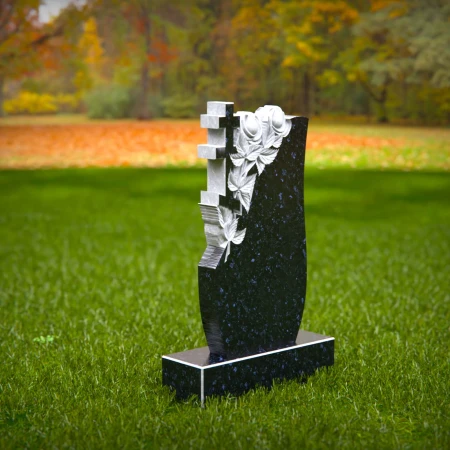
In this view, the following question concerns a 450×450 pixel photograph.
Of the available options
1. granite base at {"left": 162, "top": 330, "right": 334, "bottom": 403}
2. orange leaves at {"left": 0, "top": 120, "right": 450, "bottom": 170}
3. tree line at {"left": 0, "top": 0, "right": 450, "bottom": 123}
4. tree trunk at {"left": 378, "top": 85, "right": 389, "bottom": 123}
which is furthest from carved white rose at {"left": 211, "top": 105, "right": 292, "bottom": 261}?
orange leaves at {"left": 0, "top": 120, "right": 450, "bottom": 170}

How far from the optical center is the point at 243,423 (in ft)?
13.2

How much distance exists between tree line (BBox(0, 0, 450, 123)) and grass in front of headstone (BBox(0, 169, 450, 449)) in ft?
12.1

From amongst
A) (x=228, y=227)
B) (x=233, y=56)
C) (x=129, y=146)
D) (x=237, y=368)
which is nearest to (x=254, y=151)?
(x=228, y=227)

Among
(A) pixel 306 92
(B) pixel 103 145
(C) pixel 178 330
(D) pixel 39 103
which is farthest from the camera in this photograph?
(B) pixel 103 145

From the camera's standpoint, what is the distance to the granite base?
4344 millimetres

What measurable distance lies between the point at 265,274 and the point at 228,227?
45cm

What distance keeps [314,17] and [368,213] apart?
18.3 ft

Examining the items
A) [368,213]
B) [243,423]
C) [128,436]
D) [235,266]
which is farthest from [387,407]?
[368,213]

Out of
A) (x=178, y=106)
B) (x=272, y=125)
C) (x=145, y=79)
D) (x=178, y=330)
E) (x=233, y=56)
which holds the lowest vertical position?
(x=178, y=330)

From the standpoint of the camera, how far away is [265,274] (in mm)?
4684

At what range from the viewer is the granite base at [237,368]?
434 cm

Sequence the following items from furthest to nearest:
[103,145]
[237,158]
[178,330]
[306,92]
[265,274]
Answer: [103,145], [306,92], [178,330], [265,274], [237,158]

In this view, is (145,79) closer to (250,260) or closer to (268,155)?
(268,155)

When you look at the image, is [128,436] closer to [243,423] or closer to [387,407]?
[243,423]
